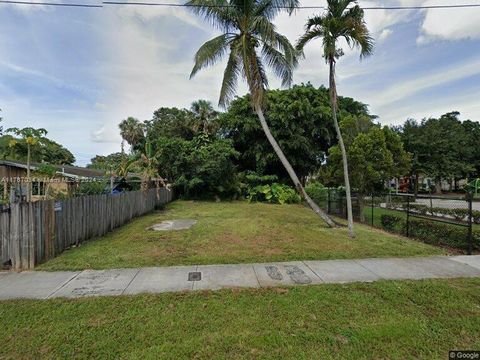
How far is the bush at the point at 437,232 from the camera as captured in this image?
7.04 metres

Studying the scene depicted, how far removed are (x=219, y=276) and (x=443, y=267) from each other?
415 cm

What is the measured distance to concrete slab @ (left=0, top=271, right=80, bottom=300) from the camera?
14.3ft

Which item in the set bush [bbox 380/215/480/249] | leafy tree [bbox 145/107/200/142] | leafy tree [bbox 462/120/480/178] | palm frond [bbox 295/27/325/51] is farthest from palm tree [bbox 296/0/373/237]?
leafy tree [bbox 462/120/480/178]

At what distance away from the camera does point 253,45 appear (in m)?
10.3

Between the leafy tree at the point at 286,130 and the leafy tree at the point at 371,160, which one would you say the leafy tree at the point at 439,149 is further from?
the leafy tree at the point at 371,160

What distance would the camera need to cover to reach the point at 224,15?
10234mm

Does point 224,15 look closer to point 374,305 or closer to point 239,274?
point 239,274

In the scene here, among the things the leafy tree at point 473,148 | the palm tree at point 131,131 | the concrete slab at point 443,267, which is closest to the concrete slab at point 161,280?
the concrete slab at point 443,267

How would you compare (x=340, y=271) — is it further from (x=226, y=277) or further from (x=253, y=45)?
(x=253, y=45)

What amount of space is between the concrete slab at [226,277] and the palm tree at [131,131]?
106 feet

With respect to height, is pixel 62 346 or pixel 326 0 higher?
pixel 326 0

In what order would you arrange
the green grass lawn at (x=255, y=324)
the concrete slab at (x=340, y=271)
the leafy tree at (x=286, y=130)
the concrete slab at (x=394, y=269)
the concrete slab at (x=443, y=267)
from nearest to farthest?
the green grass lawn at (x=255, y=324) → the concrete slab at (x=340, y=271) → the concrete slab at (x=394, y=269) → the concrete slab at (x=443, y=267) → the leafy tree at (x=286, y=130)

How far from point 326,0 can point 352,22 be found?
1.07 metres

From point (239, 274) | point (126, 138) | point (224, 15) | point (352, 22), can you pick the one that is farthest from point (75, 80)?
point (126, 138)
